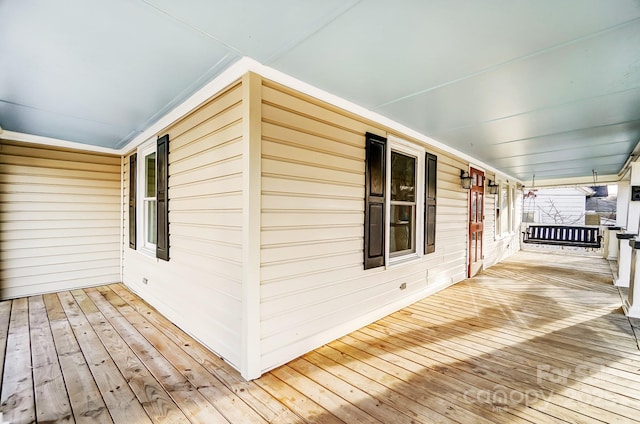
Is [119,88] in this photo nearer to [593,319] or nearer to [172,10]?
[172,10]

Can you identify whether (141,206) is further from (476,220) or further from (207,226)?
(476,220)

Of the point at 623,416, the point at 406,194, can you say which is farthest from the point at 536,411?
the point at 406,194

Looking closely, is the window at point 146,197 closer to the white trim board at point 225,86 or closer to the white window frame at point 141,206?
the white window frame at point 141,206

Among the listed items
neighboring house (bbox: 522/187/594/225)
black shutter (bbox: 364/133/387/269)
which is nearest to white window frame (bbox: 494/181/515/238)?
black shutter (bbox: 364/133/387/269)

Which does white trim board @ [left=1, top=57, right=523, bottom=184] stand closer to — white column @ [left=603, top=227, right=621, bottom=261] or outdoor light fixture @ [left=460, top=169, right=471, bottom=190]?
outdoor light fixture @ [left=460, top=169, right=471, bottom=190]

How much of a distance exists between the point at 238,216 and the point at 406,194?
2609 mm

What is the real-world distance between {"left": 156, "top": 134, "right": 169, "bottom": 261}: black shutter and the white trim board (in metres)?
0.28

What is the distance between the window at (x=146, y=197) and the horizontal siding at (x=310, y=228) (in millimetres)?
2060

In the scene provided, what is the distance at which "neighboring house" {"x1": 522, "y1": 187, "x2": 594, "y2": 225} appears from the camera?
49.7 ft

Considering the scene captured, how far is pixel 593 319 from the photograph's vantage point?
3.36m

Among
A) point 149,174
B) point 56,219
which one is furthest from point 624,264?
point 56,219

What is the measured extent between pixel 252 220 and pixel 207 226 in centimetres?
79

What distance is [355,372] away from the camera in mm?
2227

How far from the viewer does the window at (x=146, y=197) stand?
11.7 ft
